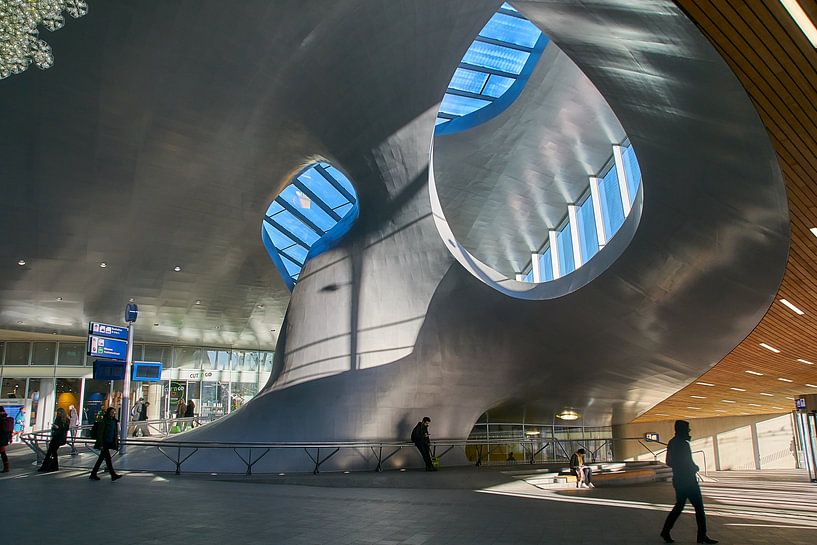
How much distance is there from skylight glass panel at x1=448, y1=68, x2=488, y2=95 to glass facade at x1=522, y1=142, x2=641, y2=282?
538cm

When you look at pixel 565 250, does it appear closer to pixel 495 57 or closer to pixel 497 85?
pixel 497 85

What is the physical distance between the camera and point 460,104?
22609mm

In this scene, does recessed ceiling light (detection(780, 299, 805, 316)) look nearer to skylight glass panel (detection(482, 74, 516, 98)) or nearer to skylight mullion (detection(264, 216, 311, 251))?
skylight glass panel (detection(482, 74, 516, 98))

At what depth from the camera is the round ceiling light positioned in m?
19.7

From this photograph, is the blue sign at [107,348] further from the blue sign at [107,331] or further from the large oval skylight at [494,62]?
the large oval skylight at [494,62]

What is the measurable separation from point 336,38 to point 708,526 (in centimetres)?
994

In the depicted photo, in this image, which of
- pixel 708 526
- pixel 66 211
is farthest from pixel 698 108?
pixel 66 211

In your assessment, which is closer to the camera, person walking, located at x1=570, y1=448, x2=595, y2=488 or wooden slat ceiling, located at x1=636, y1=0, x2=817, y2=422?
wooden slat ceiling, located at x1=636, y1=0, x2=817, y2=422

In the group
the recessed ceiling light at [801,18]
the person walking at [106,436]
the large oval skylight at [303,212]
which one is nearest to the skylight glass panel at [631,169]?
the large oval skylight at [303,212]

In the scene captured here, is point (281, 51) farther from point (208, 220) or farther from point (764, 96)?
point (764, 96)

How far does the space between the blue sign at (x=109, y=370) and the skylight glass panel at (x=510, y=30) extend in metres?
14.0

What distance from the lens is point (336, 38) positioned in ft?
38.3

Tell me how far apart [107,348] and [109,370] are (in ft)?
2.34

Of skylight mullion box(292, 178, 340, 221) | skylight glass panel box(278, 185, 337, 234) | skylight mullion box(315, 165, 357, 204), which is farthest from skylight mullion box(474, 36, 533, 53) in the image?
skylight glass panel box(278, 185, 337, 234)
